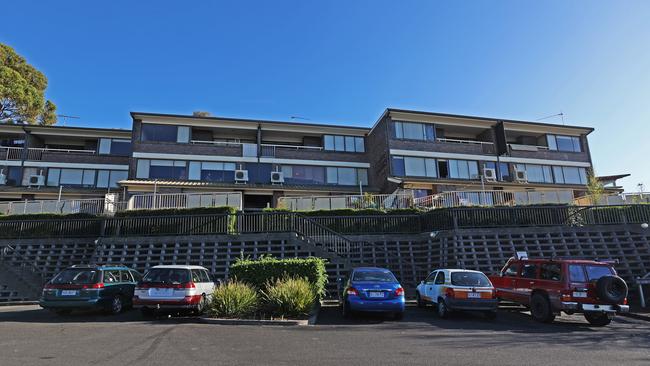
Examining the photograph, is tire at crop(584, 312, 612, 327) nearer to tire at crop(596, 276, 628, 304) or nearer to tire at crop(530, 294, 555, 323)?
tire at crop(596, 276, 628, 304)

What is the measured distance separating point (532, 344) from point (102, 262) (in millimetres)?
17233

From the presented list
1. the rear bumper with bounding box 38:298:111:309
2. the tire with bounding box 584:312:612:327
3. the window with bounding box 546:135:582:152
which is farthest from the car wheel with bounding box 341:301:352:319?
the window with bounding box 546:135:582:152

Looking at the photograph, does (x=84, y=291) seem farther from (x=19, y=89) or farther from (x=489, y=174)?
(x=19, y=89)

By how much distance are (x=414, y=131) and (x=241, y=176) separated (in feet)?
44.7

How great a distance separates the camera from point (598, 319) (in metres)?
10.8

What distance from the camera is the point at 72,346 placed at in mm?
7379

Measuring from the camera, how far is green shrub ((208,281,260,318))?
1080cm

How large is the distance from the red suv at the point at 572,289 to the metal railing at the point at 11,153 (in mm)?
35055

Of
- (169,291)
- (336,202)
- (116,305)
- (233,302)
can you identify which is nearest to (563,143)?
(336,202)

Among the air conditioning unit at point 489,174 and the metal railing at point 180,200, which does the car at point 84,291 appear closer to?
the metal railing at point 180,200

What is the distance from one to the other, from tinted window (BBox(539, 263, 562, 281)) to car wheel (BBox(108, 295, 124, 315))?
1242cm

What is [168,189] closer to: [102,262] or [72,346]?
[102,262]

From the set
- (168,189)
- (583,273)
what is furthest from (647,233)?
(168,189)

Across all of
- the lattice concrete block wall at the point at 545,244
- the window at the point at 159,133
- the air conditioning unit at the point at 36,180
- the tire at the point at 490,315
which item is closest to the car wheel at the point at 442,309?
the tire at the point at 490,315
